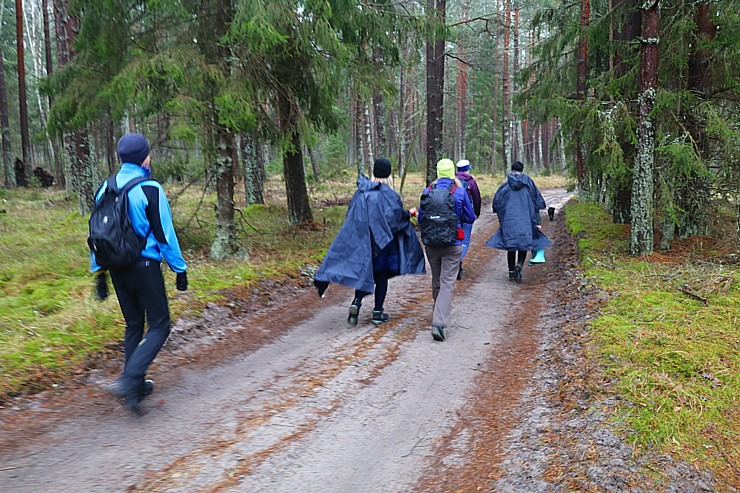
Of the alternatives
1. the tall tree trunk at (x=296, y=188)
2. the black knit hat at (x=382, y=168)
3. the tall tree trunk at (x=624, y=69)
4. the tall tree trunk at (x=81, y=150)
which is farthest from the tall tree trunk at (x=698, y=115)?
the tall tree trunk at (x=81, y=150)

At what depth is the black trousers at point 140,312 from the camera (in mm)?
4410

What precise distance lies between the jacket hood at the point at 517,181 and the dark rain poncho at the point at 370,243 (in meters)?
3.49

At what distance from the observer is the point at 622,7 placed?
35.7 feet

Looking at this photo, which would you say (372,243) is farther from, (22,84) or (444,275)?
(22,84)

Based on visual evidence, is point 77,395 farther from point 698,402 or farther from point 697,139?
point 697,139

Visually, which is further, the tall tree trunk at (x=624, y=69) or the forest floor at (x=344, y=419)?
the tall tree trunk at (x=624, y=69)

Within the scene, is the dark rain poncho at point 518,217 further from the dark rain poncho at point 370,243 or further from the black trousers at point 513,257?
the dark rain poncho at point 370,243

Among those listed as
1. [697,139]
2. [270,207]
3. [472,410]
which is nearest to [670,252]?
[697,139]

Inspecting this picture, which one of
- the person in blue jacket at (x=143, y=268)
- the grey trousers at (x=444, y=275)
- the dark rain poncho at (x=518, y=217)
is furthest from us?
the dark rain poncho at (x=518, y=217)

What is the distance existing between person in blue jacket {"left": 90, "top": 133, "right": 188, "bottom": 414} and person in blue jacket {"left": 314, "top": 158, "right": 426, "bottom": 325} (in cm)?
265

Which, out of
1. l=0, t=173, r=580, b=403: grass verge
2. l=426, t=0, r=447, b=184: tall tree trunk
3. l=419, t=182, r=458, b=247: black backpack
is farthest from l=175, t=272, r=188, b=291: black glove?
l=426, t=0, r=447, b=184: tall tree trunk

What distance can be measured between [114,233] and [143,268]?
14.7 inches

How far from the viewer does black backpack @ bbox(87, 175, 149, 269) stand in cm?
423

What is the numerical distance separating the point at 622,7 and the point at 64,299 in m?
11.4
